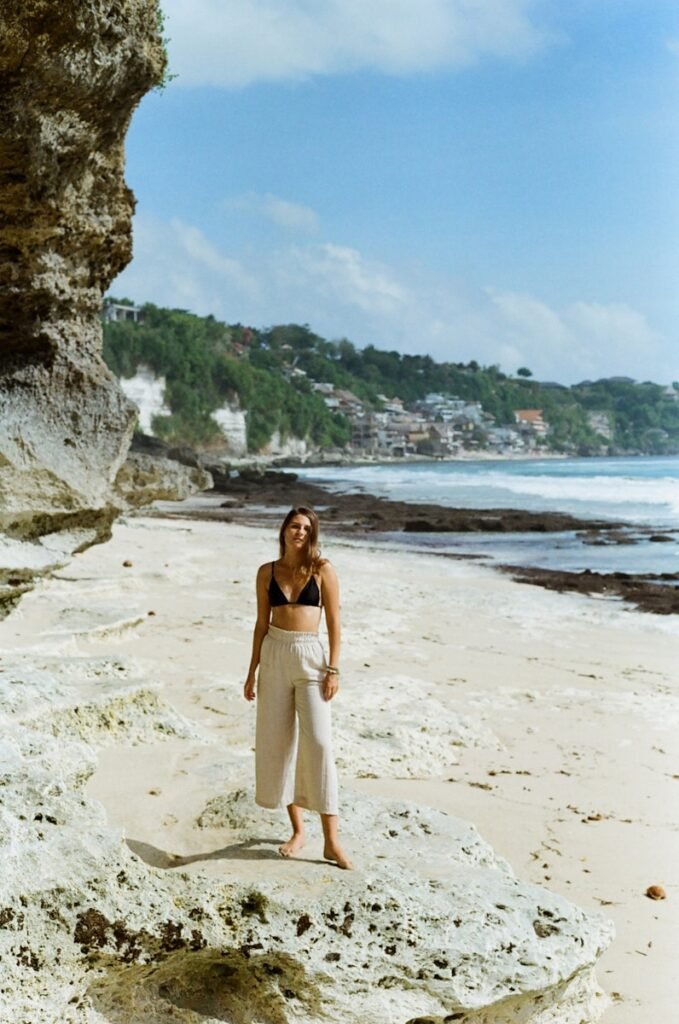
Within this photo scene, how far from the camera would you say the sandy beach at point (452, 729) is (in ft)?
11.9

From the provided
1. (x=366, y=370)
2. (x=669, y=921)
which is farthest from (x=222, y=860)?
(x=366, y=370)

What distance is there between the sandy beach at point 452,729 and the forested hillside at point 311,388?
211 ft

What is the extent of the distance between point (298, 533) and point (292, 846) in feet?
3.70

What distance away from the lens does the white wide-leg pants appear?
351cm

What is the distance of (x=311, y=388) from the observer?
99.4 m

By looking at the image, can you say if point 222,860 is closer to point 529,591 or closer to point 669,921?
point 669,921

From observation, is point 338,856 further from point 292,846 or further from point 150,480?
point 150,480

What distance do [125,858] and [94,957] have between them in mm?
276

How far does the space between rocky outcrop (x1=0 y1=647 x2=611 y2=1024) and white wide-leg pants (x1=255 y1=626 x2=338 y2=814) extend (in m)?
0.47

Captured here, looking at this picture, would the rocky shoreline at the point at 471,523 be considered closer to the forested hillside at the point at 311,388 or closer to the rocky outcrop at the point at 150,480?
the rocky outcrop at the point at 150,480

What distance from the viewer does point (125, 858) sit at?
2.74 metres

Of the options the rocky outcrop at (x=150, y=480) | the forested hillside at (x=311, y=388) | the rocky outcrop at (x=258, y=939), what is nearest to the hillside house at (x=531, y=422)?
the forested hillside at (x=311, y=388)

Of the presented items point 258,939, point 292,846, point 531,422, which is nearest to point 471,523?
point 292,846

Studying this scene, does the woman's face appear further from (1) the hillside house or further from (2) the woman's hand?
(1) the hillside house
